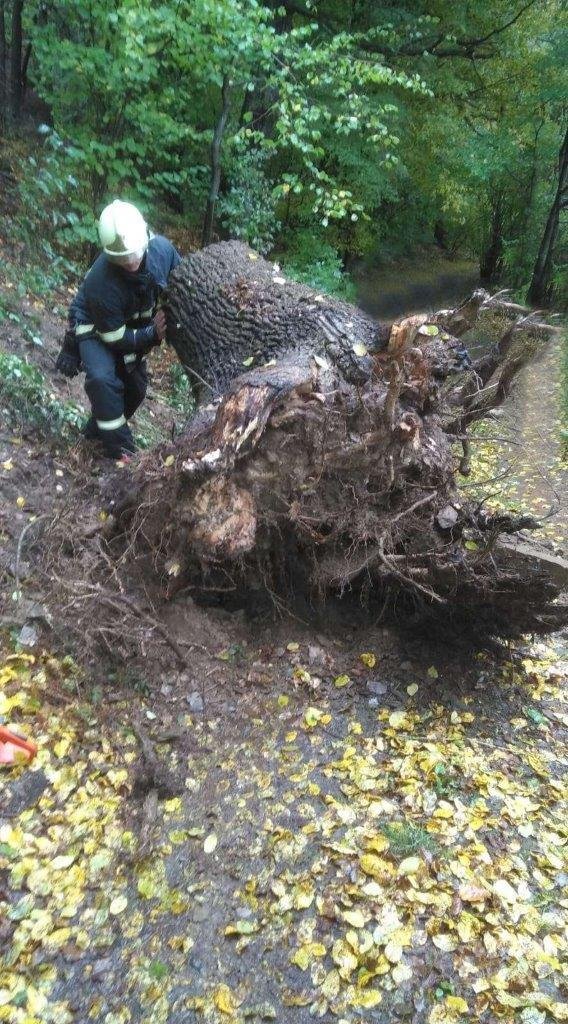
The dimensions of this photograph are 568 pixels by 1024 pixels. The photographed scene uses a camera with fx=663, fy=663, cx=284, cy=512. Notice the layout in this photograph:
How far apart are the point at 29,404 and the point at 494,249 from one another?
52.8ft

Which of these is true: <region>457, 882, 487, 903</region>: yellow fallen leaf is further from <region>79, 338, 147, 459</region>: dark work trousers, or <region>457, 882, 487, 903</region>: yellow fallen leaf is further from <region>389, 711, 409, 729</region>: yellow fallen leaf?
<region>79, 338, 147, 459</region>: dark work trousers

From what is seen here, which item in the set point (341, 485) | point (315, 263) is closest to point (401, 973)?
point (341, 485)

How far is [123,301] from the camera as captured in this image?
4438 millimetres

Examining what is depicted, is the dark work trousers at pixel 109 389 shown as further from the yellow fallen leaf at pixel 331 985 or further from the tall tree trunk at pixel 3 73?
the tall tree trunk at pixel 3 73

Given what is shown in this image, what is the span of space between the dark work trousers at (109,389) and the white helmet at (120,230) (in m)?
0.67

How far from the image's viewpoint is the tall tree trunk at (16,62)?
8.44 meters

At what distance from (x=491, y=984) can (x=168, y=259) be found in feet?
14.7

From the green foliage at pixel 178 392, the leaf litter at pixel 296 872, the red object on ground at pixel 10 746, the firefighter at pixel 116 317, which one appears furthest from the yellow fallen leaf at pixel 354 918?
the green foliage at pixel 178 392

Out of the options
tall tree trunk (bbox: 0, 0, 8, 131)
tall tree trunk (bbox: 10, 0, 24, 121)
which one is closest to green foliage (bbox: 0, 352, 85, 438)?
tall tree trunk (bbox: 0, 0, 8, 131)

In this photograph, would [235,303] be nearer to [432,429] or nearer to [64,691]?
[432,429]

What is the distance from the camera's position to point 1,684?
10.6 ft

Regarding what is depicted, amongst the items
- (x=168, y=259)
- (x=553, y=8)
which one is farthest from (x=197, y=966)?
(x=553, y=8)

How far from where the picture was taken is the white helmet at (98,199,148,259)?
4117 millimetres

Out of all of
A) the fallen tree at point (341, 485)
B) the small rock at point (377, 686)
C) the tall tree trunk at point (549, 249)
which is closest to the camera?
the fallen tree at point (341, 485)
